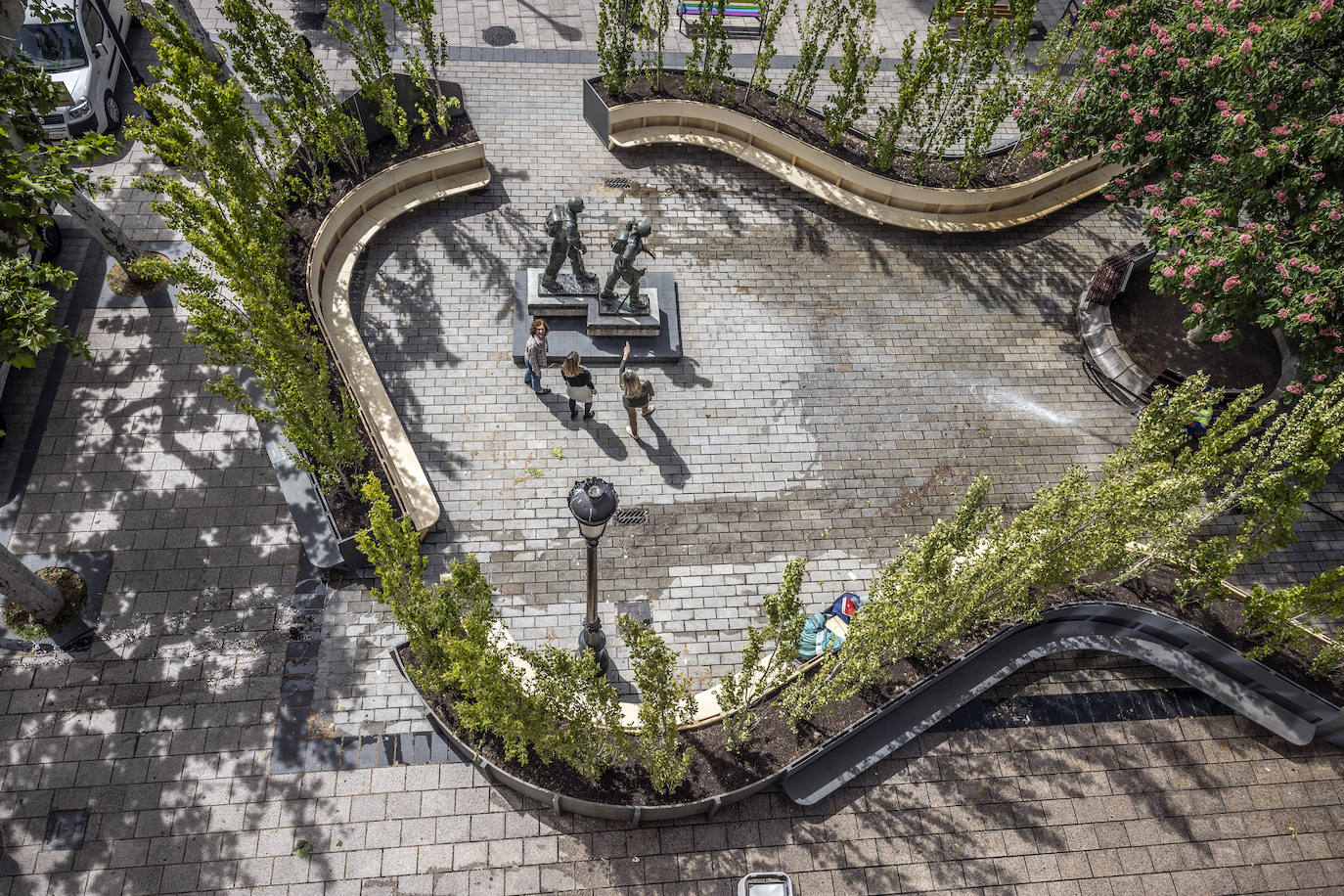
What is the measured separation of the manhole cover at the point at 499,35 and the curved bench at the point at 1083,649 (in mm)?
16901

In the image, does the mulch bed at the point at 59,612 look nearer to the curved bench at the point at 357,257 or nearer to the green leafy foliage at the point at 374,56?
the curved bench at the point at 357,257

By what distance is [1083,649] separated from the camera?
489 inches

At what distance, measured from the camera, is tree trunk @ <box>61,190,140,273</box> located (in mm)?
13279

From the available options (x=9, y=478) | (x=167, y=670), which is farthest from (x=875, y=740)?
(x=9, y=478)

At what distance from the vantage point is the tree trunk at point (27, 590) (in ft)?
34.6

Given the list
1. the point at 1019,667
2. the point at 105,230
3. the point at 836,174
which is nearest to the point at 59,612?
the point at 105,230

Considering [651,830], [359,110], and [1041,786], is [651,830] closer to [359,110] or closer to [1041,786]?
[1041,786]

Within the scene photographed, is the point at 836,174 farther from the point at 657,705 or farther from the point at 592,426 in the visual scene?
the point at 657,705

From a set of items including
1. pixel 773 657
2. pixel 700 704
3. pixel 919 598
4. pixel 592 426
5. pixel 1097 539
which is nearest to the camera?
pixel 919 598

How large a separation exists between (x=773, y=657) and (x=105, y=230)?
12662mm

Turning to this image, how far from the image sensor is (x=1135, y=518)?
1009 centimetres

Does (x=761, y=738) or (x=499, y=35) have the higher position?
(x=499, y=35)

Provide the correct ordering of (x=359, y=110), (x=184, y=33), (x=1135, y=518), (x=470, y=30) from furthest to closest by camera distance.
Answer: (x=470, y=30)
(x=359, y=110)
(x=184, y=33)
(x=1135, y=518)

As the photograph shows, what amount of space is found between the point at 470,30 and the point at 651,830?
18.0 m
